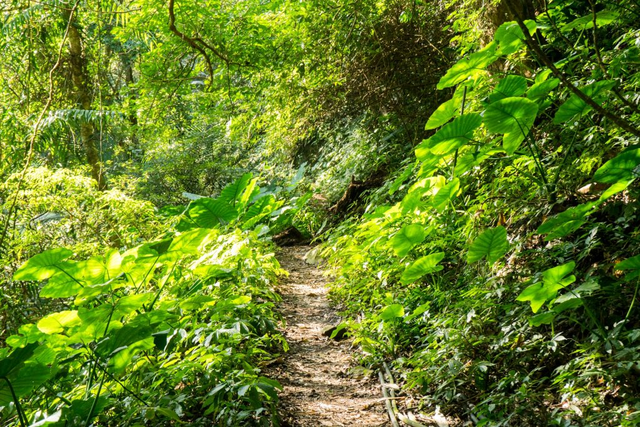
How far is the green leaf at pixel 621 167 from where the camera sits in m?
1.27

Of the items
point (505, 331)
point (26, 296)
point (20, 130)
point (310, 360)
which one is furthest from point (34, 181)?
point (505, 331)

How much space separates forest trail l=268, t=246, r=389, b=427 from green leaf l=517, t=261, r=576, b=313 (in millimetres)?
1027

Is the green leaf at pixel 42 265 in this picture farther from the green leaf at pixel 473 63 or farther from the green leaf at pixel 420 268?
the green leaf at pixel 473 63

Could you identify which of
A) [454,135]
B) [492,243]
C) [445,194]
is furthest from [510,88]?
[492,243]

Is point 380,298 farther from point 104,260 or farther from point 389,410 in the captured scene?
point 104,260

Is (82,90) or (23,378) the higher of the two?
(23,378)

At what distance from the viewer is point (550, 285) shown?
4.67 ft

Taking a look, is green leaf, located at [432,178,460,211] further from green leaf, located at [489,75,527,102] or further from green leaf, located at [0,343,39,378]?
green leaf, located at [0,343,39,378]

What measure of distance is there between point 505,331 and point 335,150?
22.0 feet

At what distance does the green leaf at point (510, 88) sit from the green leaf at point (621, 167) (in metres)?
0.35

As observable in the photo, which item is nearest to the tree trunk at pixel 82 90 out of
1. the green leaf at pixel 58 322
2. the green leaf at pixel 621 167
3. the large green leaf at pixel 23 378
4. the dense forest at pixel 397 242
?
the dense forest at pixel 397 242

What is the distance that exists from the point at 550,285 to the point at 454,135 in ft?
1.80

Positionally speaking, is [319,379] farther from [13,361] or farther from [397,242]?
[13,361]

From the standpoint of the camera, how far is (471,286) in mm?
2541
